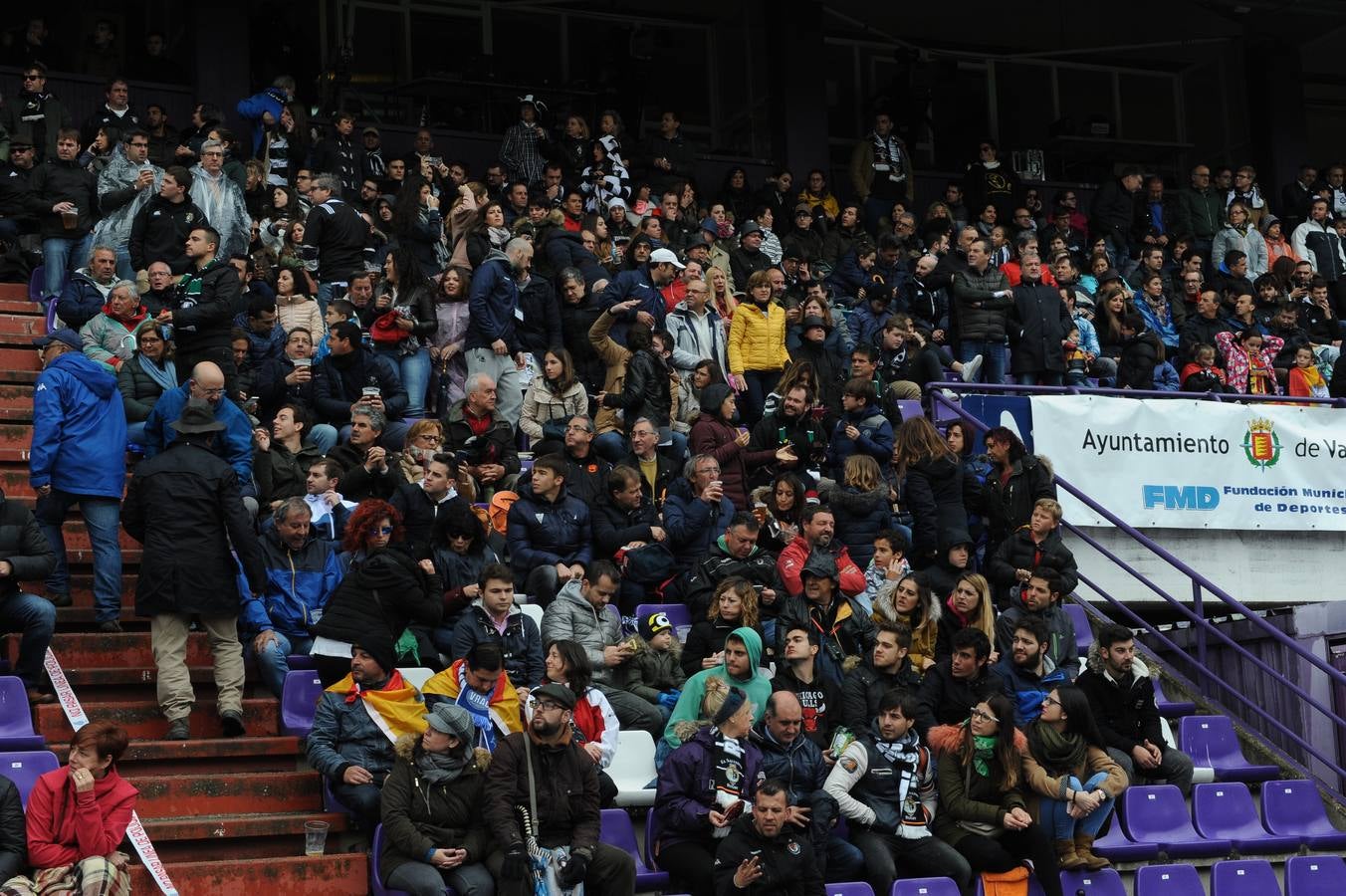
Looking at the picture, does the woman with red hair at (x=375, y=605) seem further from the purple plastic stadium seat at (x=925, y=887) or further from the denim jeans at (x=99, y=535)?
the purple plastic stadium seat at (x=925, y=887)

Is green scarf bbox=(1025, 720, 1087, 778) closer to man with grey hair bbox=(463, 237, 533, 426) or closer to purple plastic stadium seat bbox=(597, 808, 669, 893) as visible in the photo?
purple plastic stadium seat bbox=(597, 808, 669, 893)

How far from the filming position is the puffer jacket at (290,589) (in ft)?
36.6

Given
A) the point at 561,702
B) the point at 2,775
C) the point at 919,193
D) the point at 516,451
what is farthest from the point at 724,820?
the point at 919,193

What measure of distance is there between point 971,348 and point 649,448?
490cm

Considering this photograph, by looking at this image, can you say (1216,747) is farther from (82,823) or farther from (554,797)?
(82,823)

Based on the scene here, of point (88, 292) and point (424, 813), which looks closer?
point (424, 813)

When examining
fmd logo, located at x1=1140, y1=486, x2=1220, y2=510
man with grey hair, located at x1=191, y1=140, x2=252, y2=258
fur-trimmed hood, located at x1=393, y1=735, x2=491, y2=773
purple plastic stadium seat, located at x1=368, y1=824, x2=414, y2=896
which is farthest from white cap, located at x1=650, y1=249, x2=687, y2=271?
purple plastic stadium seat, located at x1=368, y1=824, x2=414, y2=896

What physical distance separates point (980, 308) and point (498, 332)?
4899 millimetres

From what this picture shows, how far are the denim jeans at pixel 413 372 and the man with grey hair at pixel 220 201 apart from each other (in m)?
2.13

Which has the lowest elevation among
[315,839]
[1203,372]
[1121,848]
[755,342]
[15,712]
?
[1121,848]

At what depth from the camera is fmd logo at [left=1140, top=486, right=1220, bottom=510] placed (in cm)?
1551

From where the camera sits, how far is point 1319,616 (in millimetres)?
13961

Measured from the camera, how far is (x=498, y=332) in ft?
48.5

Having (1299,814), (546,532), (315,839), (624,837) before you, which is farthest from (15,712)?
(1299,814)
